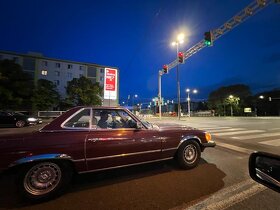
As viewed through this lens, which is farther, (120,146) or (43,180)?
(120,146)

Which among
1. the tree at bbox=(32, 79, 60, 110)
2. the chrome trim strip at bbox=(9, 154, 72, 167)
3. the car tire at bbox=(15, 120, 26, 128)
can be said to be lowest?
the chrome trim strip at bbox=(9, 154, 72, 167)

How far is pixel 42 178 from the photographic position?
3.56m

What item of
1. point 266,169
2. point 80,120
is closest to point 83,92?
point 80,120

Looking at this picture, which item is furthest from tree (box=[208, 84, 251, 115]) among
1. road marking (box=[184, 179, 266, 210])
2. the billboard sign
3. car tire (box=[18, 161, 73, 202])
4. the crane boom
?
car tire (box=[18, 161, 73, 202])

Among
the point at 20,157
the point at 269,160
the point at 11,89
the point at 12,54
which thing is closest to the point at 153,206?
the point at 269,160

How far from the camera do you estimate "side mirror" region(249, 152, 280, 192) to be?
1.60 metres

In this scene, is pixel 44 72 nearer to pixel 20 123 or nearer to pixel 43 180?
pixel 20 123

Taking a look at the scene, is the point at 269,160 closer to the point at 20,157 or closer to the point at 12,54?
the point at 20,157

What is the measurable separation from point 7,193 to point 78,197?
1.36 m

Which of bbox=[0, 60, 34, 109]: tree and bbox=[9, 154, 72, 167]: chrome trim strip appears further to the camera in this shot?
bbox=[0, 60, 34, 109]: tree

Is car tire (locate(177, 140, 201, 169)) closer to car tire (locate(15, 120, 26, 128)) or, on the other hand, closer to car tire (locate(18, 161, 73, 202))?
car tire (locate(18, 161, 73, 202))

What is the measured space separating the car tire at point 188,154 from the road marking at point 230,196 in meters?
1.26

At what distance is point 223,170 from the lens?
16.2ft

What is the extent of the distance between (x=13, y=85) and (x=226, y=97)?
207ft
